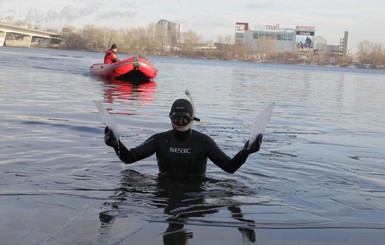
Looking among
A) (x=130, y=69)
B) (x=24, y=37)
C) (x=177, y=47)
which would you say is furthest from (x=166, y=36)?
(x=130, y=69)

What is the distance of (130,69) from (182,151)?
18.4m

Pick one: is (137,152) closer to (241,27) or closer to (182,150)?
(182,150)

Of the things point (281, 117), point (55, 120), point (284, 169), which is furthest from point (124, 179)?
point (281, 117)

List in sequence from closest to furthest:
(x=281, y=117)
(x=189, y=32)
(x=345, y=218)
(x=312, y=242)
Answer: (x=312, y=242)
(x=345, y=218)
(x=281, y=117)
(x=189, y=32)

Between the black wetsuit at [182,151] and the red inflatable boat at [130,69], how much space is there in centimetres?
1794

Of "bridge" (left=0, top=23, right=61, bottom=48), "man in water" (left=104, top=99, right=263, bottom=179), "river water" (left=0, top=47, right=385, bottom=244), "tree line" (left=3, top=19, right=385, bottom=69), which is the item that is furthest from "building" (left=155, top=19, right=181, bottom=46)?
"man in water" (left=104, top=99, right=263, bottom=179)

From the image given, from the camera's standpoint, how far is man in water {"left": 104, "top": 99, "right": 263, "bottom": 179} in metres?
5.35

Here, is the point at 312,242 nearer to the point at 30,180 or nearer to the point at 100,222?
the point at 100,222

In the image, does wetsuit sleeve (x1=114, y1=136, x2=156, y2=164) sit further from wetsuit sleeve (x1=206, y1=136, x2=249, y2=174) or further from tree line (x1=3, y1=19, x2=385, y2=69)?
tree line (x1=3, y1=19, x2=385, y2=69)

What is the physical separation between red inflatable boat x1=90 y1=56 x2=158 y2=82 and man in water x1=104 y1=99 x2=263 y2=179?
17.9 metres

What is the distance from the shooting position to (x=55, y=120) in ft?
33.7

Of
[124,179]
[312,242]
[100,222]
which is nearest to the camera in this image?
[312,242]

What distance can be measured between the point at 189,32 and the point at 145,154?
13577cm

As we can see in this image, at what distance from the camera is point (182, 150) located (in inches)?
220
